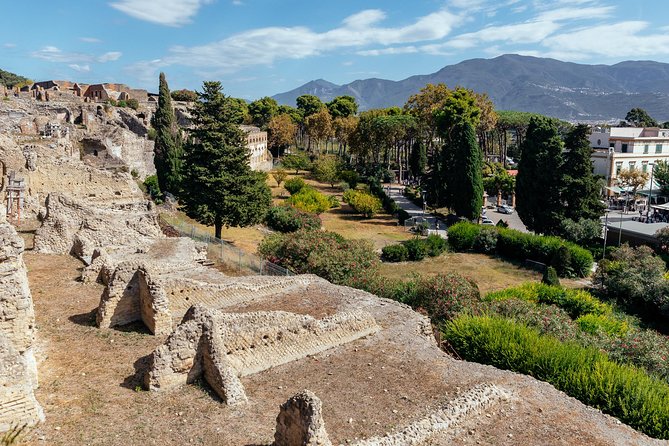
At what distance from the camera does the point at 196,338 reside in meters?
9.80

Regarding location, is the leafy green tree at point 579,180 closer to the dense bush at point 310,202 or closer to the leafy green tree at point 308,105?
the dense bush at point 310,202

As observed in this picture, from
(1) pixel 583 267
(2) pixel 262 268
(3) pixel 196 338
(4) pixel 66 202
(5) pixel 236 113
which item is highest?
(5) pixel 236 113

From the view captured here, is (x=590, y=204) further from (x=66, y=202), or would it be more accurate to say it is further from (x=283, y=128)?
(x=283, y=128)

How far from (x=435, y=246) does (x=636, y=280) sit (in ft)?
38.1

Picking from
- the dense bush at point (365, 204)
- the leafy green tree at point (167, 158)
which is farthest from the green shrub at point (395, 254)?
the leafy green tree at point (167, 158)

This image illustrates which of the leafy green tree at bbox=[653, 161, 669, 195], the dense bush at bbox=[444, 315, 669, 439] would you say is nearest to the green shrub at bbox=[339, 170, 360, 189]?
the leafy green tree at bbox=[653, 161, 669, 195]

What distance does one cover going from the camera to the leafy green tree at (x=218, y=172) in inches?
1152

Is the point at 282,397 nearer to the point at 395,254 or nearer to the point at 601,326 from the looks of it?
the point at 601,326

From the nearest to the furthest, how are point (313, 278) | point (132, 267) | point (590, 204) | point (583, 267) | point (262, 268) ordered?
A: point (132, 267) < point (313, 278) < point (262, 268) < point (583, 267) < point (590, 204)

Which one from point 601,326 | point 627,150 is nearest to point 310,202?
point 601,326

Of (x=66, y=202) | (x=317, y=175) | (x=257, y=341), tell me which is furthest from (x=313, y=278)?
(x=317, y=175)

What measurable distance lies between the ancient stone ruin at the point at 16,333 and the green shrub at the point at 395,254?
928 inches

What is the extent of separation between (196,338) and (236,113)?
2293 centimetres

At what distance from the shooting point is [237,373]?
10.6 meters
